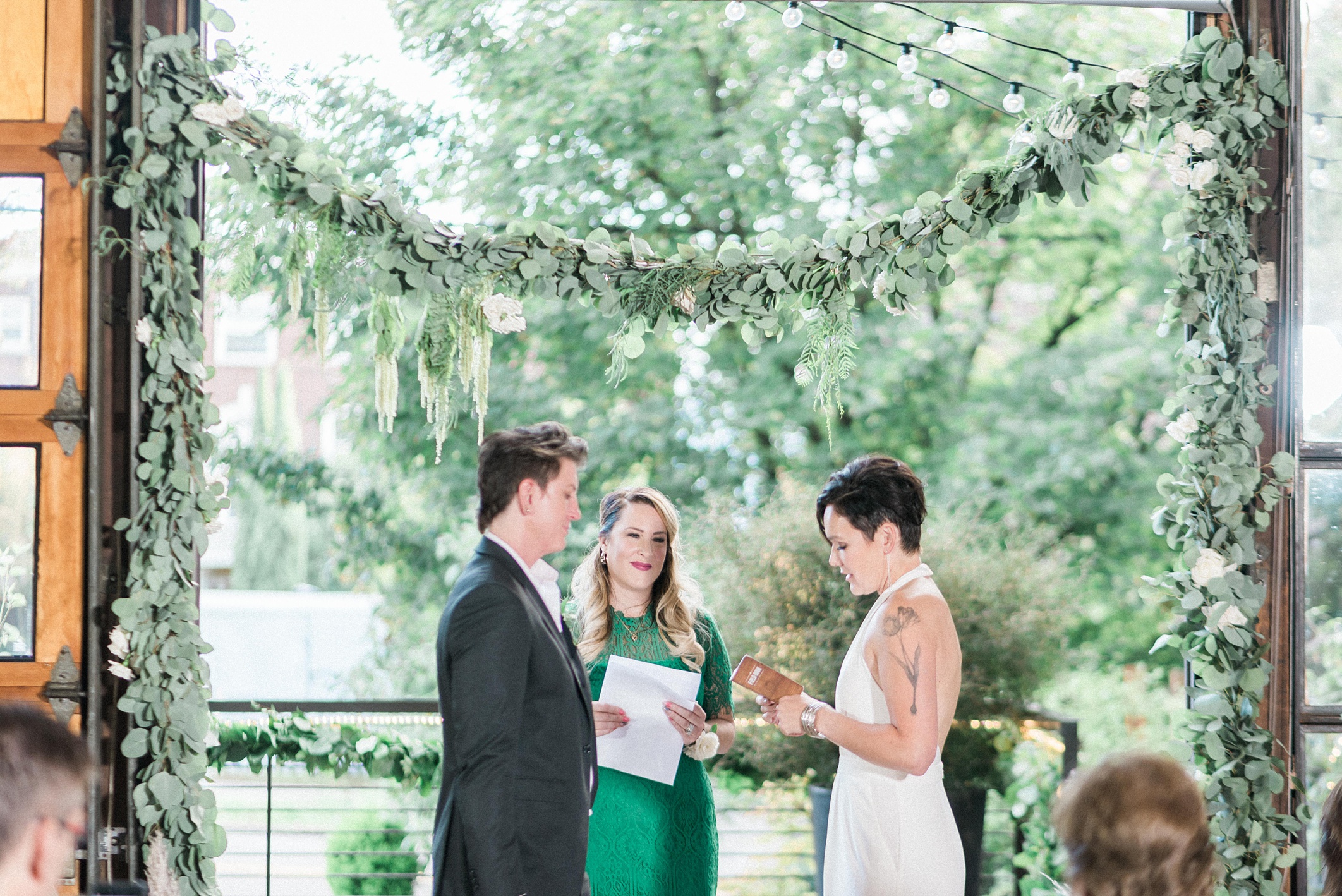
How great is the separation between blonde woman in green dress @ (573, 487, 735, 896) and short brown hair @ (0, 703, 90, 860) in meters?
1.55

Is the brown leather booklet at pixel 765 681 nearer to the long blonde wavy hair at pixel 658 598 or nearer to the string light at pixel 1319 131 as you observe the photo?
the long blonde wavy hair at pixel 658 598

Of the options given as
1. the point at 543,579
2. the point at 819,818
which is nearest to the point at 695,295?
the point at 543,579

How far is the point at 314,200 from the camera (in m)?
2.54

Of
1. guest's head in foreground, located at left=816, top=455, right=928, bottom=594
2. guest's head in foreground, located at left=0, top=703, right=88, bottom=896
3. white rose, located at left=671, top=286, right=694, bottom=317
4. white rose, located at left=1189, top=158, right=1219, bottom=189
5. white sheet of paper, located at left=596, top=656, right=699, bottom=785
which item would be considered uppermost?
white rose, located at left=1189, top=158, right=1219, bottom=189

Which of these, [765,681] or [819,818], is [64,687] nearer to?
[765,681]

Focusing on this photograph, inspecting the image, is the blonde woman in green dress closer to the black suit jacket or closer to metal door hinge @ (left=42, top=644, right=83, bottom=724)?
the black suit jacket

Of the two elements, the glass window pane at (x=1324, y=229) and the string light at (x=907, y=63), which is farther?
the string light at (x=907, y=63)

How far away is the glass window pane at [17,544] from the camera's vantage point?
2547 millimetres

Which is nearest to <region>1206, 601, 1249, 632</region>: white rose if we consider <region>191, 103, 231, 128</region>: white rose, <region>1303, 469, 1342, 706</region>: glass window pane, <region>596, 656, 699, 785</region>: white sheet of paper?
<region>1303, 469, 1342, 706</region>: glass window pane

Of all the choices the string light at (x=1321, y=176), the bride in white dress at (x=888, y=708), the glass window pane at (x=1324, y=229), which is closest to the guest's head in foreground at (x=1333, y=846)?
the bride in white dress at (x=888, y=708)

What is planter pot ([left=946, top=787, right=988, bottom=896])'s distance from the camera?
4270 mm

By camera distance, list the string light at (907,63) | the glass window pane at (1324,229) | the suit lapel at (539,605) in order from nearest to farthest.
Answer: the suit lapel at (539,605), the glass window pane at (1324,229), the string light at (907,63)

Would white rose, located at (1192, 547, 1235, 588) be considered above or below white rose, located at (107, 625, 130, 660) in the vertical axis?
above

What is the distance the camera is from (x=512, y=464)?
2275mm
